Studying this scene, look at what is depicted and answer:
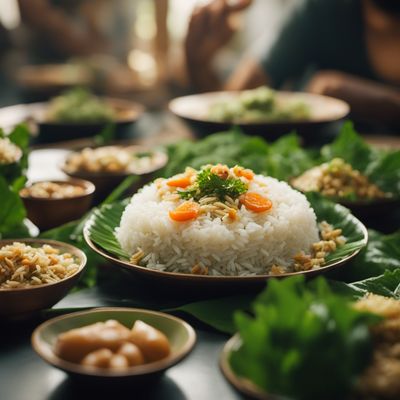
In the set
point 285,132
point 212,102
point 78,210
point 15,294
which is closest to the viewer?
point 15,294

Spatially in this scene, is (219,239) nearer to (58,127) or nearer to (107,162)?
(107,162)

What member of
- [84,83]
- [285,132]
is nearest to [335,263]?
[285,132]

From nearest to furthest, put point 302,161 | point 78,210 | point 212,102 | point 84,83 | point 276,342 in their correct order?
1. point 276,342
2. point 78,210
3. point 302,161
4. point 212,102
5. point 84,83

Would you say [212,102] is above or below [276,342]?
below

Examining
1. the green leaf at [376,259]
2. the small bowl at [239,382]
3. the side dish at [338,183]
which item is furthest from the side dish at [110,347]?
the side dish at [338,183]

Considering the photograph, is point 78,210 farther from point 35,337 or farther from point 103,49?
point 103,49

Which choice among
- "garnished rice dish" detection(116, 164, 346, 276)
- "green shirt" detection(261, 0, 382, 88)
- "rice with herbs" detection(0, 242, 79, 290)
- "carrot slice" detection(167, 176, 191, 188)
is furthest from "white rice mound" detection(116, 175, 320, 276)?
"green shirt" detection(261, 0, 382, 88)

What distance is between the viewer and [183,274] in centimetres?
180

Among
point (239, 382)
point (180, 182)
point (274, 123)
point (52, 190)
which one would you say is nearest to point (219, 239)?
point (180, 182)

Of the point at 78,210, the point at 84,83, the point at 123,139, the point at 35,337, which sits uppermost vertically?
the point at 35,337

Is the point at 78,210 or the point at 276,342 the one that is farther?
the point at 78,210

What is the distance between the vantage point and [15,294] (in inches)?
68.5

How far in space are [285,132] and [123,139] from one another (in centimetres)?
116

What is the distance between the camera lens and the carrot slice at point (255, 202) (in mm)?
1997
